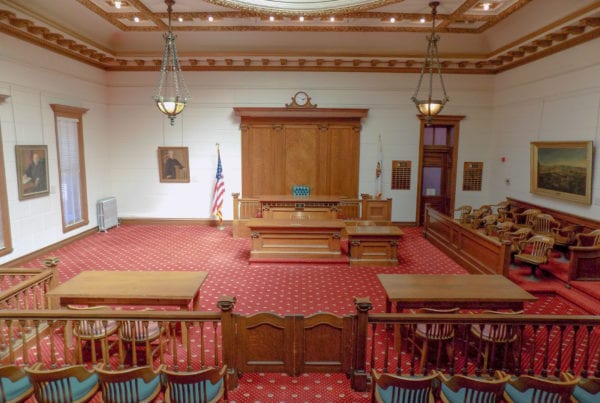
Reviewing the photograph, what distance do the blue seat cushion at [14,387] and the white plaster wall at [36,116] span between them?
5.78m

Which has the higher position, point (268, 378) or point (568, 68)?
point (568, 68)

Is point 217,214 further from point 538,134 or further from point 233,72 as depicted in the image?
point 538,134

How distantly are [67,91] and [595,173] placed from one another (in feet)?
41.9

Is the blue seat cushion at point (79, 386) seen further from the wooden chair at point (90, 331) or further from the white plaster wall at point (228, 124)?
the white plaster wall at point (228, 124)

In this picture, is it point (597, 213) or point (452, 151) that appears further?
point (452, 151)

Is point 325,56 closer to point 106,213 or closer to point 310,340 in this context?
point 106,213

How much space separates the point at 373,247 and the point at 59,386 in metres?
6.91

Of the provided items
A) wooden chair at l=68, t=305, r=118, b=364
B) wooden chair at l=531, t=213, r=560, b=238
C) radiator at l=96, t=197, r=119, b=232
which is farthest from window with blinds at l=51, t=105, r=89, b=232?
wooden chair at l=531, t=213, r=560, b=238

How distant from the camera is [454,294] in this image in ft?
18.2

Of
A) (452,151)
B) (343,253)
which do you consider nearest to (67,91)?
(343,253)

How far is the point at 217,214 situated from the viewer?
13.0 metres

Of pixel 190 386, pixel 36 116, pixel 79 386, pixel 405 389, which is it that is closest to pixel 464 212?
pixel 405 389

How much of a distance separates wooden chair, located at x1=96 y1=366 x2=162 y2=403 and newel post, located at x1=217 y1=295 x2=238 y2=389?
855 millimetres

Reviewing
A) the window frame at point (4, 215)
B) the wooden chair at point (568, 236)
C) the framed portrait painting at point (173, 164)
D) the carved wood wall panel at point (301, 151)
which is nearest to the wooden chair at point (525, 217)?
the wooden chair at point (568, 236)
